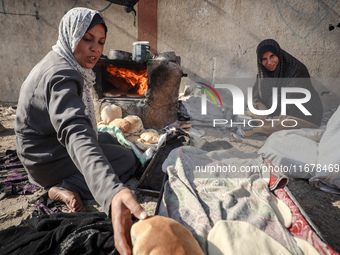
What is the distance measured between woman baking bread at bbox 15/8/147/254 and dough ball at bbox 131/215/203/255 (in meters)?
0.05

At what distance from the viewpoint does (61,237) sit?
1183mm

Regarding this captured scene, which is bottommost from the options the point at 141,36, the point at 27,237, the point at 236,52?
the point at 27,237

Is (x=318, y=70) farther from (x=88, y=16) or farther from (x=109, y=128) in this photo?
(x=88, y=16)

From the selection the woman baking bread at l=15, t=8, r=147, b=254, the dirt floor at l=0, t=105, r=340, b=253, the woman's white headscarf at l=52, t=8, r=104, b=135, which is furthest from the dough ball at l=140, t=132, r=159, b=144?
the woman's white headscarf at l=52, t=8, r=104, b=135

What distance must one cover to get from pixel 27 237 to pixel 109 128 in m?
1.81

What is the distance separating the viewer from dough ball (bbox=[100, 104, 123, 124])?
11.0 feet

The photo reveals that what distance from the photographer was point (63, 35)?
177cm

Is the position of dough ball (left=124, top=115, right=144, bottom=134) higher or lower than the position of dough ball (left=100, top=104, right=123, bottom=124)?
lower

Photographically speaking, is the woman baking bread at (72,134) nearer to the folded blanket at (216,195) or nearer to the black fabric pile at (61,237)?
the black fabric pile at (61,237)

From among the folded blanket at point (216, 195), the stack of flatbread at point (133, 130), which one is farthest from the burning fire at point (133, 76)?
the folded blanket at point (216, 195)

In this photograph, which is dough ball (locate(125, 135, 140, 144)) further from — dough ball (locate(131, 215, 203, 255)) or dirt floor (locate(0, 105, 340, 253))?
dough ball (locate(131, 215, 203, 255))

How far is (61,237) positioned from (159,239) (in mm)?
679

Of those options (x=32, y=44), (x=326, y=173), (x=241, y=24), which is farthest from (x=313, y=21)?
(x=32, y=44)

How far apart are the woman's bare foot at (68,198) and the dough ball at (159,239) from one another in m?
1.07
